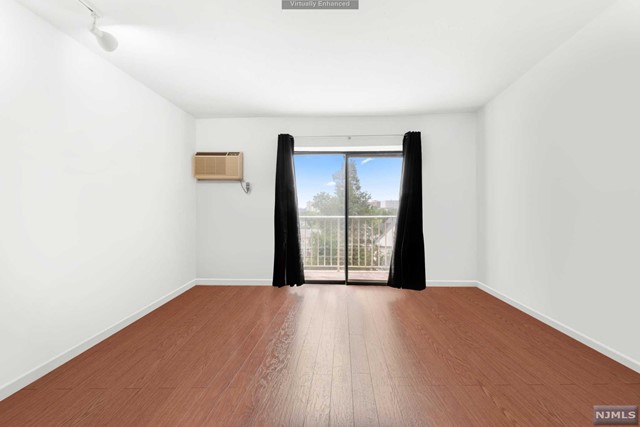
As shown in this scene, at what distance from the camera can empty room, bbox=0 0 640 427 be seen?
1723mm

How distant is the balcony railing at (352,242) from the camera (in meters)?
5.00

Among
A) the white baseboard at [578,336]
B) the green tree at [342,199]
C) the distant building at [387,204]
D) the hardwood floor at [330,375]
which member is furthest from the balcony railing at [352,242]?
the hardwood floor at [330,375]

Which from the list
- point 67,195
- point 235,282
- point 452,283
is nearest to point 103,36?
point 67,195

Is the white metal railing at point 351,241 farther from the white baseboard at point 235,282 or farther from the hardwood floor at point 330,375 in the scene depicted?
the hardwood floor at point 330,375

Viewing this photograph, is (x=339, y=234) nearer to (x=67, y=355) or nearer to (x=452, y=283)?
(x=452, y=283)

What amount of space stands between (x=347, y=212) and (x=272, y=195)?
1098 mm

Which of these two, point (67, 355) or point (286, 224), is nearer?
point (67, 355)

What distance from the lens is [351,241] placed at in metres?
5.07

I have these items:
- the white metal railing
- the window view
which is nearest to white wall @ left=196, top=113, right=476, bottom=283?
the window view

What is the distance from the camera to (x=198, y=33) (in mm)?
2154

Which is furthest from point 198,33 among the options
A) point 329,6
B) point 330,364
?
point 330,364

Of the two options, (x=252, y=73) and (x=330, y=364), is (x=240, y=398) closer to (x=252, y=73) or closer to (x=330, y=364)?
(x=330, y=364)

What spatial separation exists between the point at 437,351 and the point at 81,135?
323 centimetres

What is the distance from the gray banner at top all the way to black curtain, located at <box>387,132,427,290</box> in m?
2.27
